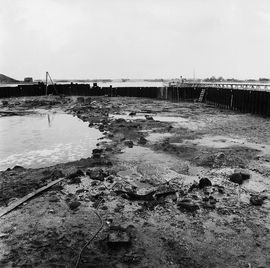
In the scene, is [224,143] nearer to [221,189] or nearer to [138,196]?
[221,189]

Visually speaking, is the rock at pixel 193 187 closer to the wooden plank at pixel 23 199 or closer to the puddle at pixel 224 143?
the wooden plank at pixel 23 199

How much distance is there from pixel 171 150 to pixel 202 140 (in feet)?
8.22

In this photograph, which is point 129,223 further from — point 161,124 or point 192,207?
point 161,124

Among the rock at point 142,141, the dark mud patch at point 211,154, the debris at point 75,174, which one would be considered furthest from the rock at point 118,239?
the rock at point 142,141

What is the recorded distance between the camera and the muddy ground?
5.32 m

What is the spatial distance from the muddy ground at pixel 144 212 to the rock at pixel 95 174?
0.09 ft

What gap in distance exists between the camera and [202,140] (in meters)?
14.3

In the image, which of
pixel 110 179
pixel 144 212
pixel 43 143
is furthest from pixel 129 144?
pixel 144 212

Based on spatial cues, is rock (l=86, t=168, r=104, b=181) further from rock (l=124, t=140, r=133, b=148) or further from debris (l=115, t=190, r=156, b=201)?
rock (l=124, t=140, r=133, b=148)

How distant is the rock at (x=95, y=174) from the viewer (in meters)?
8.73

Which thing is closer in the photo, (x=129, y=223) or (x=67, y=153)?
(x=129, y=223)

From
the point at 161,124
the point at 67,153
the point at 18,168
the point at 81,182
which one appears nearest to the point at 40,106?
the point at 161,124

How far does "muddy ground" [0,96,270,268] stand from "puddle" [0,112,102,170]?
4.95 feet

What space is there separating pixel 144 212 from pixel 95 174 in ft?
8.13
